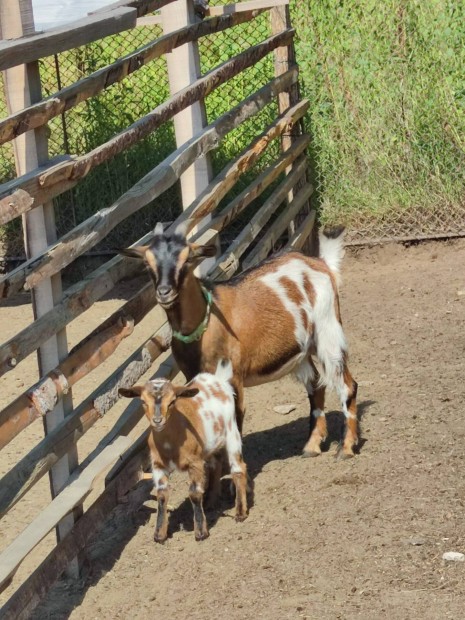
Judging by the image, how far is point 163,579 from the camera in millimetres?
5562

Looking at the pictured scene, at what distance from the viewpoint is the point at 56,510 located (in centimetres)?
533

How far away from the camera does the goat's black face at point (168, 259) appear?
565 cm

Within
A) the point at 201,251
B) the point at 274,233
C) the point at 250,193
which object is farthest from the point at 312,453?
the point at 274,233

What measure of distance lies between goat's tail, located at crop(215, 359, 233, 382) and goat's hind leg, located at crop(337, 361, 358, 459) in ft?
2.76

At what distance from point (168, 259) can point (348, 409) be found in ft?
5.55

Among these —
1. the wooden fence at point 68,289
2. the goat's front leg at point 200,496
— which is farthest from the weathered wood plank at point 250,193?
the goat's front leg at point 200,496

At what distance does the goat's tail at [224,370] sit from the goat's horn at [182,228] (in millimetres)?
733

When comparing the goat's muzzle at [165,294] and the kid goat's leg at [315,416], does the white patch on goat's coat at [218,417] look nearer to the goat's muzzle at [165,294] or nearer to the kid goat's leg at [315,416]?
the goat's muzzle at [165,294]

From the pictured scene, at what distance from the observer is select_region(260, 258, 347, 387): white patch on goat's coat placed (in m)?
6.70

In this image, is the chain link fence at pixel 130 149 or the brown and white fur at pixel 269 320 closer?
the brown and white fur at pixel 269 320

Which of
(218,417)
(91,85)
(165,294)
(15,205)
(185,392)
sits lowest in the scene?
(218,417)

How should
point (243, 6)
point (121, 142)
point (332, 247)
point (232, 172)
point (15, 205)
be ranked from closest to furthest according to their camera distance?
point (15, 205) → point (121, 142) → point (332, 247) → point (232, 172) → point (243, 6)

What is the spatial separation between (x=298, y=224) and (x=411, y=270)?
48.0 inches

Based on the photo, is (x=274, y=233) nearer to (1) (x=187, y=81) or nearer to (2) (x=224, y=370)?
(1) (x=187, y=81)
